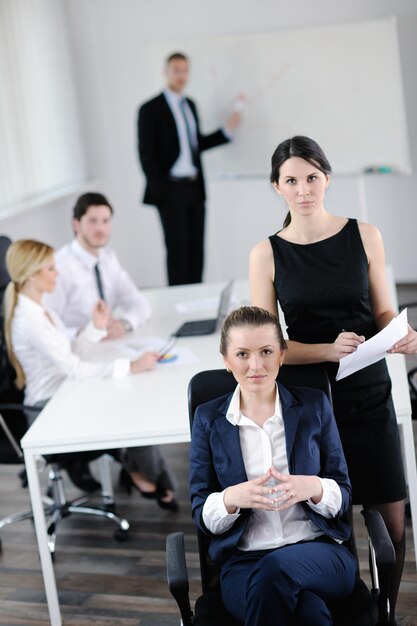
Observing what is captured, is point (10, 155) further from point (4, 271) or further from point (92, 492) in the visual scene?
point (92, 492)

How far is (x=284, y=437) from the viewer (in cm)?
231

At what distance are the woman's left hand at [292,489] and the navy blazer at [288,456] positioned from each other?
76 millimetres

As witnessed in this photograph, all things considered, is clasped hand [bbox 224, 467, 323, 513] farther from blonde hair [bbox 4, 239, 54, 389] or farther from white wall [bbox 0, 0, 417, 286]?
white wall [bbox 0, 0, 417, 286]

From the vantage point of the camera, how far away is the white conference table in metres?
2.93

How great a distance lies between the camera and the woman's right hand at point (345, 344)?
7.77ft

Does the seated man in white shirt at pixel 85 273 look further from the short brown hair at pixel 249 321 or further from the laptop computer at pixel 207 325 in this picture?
the short brown hair at pixel 249 321

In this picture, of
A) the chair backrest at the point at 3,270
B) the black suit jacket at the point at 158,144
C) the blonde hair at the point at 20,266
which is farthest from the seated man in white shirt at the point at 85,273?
the black suit jacket at the point at 158,144

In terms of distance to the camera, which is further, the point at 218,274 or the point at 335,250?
the point at 218,274

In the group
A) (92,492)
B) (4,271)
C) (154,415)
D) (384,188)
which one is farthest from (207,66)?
(154,415)

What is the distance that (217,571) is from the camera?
2420mm

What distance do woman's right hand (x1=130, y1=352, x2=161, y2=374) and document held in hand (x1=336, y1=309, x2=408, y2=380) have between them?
1.18 meters

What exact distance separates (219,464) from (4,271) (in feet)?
7.02

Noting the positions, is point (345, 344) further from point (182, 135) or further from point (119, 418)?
point (182, 135)

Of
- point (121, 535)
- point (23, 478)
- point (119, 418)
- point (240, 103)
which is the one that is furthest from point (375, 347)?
point (240, 103)
